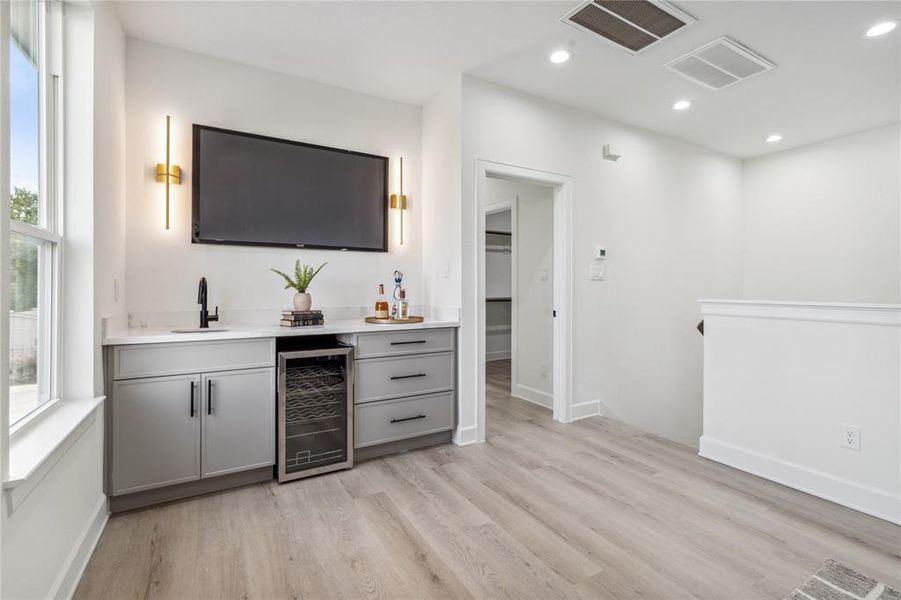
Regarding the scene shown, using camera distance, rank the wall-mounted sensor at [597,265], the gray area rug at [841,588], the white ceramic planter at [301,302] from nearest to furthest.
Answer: the gray area rug at [841,588]
the white ceramic planter at [301,302]
the wall-mounted sensor at [597,265]

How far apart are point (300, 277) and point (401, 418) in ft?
3.89

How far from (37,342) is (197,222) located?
1261mm

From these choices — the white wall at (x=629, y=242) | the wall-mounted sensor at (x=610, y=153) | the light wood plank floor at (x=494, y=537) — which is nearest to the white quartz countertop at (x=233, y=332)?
the white wall at (x=629, y=242)

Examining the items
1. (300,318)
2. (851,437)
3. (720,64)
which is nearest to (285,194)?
(300,318)

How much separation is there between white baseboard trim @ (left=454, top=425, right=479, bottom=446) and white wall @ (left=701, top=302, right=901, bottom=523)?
160 cm

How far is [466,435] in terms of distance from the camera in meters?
3.18

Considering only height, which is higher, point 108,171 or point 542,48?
point 542,48

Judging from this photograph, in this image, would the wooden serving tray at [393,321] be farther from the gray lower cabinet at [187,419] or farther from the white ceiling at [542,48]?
the white ceiling at [542,48]

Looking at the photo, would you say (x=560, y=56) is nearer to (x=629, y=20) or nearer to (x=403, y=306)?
(x=629, y=20)

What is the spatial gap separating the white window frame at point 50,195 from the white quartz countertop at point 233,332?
277mm

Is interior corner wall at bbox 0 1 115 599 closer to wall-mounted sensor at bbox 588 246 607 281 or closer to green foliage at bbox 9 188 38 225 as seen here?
green foliage at bbox 9 188 38 225

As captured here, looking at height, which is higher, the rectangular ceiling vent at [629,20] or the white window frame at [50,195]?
the rectangular ceiling vent at [629,20]

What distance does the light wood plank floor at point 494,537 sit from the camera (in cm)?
167

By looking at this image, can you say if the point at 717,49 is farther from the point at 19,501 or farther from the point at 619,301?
the point at 19,501
